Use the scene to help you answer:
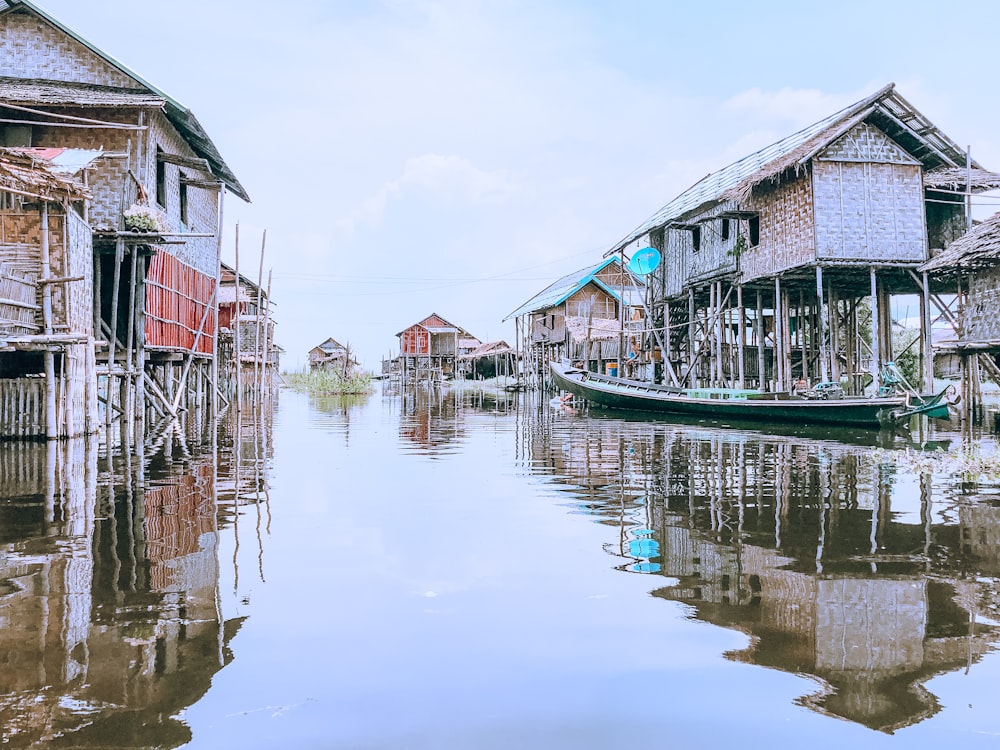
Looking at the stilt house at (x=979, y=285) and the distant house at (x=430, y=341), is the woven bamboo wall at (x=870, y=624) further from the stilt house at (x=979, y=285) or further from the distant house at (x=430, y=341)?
the distant house at (x=430, y=341)

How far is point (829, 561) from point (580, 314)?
3524cm

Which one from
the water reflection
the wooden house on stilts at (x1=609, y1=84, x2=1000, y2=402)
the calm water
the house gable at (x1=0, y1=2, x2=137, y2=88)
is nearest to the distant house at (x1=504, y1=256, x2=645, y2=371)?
the wooden house on stilts at (x1=609, y1=84, x2=1000, y2=402)

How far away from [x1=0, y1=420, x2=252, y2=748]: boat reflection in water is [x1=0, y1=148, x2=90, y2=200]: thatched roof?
5021 mm

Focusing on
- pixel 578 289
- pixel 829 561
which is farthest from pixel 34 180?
pixel 578 289

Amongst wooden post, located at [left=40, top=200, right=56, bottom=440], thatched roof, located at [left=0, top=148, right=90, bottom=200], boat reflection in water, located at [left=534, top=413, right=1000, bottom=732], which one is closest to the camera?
boat reflection in water, located at [left=534, top=413, right=1000, bottom=732]

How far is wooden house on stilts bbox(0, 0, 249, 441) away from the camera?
14414 millimetres

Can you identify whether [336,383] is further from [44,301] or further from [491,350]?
[44,301]

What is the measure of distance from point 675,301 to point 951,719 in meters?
24.2

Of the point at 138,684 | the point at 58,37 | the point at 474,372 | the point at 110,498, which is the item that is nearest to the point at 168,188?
the point at 58,37

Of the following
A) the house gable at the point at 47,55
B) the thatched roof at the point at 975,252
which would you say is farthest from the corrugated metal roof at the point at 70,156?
the thatched roof at the point at 975,252

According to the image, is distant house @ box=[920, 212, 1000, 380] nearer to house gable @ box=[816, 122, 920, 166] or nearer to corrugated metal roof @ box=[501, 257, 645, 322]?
house gable @ box=[816, 122, 920, 166]

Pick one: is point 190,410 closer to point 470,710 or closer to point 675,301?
point 675,301

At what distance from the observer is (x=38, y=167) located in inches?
423

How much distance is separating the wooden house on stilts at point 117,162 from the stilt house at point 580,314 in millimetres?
20525
